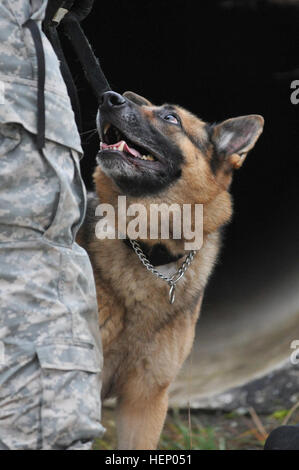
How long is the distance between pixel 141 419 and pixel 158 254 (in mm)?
Answer: 856

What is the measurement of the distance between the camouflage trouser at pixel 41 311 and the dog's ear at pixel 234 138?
4.85ft

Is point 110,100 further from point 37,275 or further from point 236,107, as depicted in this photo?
point 236,107

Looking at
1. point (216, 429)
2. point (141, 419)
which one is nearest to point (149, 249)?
point (141, 419)

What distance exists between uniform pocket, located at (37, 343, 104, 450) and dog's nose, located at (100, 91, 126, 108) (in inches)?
51.9

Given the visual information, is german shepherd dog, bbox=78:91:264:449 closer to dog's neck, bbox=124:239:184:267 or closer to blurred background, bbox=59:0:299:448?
dog's neck, bbox=124:239:184:267

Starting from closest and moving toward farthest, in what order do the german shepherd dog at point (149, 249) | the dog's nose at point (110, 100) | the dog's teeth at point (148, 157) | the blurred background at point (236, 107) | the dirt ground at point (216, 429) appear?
the dog's nose at point (110, 100) < the german shepherd dog at point (149, 249) < the dog's teeth at point (148, 157) < the dirt ground at point (216, 429) < the blurred background at point (236, 107)

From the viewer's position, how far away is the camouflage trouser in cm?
172

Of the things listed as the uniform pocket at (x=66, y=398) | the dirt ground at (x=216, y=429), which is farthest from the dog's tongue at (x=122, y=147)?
the dirt ground at (x=216, y=429)

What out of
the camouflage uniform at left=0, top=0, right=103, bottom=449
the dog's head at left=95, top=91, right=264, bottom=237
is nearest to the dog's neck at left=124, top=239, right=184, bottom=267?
the dog's head at left=95, top=91, right=264, bottom=237

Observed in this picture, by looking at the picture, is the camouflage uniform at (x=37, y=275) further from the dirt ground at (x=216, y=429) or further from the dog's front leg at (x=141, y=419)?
the dirt ground at (x=216, y=429)

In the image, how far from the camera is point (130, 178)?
113 inches

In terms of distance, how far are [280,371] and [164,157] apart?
6.85 ft

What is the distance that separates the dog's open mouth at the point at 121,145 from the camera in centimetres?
289
